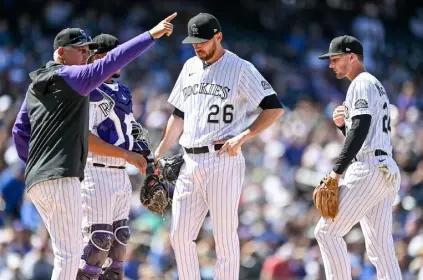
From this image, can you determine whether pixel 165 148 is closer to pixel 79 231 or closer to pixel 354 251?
pixel 79 231

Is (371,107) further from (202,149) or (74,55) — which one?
(74,55)

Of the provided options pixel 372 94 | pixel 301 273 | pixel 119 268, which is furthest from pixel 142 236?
pixel 372 94

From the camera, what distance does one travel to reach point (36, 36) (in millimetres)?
18297

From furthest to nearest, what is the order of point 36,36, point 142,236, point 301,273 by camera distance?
1. point 36,36
2. point 142,236
3. point 301,273

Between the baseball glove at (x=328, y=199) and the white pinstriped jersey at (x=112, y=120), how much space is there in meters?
1.47

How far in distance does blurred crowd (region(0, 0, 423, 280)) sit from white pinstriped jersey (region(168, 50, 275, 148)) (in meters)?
4.27

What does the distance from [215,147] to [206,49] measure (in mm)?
673

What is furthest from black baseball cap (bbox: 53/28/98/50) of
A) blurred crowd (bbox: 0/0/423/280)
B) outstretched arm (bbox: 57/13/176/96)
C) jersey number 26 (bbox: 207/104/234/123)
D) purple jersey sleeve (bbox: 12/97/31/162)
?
blurred crowd (bbox: 0/0/423/280)

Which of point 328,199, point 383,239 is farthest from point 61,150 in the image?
point 383,239

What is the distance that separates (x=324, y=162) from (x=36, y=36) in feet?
21.9

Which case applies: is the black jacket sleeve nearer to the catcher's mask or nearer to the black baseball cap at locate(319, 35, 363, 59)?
the black baseball cap at locate(319, 35, 363, 59)

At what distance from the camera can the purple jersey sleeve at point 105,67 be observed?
6.37 metres

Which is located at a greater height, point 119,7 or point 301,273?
point 119,7

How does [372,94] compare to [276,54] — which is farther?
[276,54]
